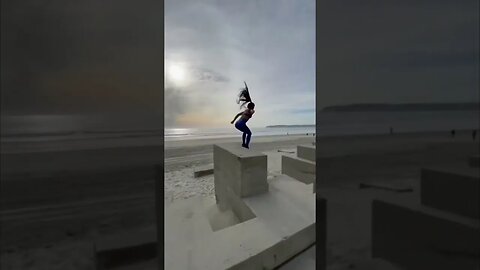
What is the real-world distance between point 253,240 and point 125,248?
969mm

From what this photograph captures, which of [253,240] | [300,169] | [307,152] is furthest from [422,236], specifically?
[307,152]

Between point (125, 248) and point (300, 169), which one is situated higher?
point (125, 248)

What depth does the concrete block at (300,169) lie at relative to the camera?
3.37m

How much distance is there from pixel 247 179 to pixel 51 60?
2.06m

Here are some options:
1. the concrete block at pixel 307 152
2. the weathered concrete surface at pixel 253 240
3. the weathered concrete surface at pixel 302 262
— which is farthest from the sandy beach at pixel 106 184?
the concrete block at pixel 307 152

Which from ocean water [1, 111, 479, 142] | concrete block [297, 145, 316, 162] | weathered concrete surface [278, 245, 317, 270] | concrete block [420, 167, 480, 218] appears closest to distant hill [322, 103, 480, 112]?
ocean water [1, 111, 479, 142]

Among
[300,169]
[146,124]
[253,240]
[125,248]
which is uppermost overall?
[146,124]

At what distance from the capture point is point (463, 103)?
458mm

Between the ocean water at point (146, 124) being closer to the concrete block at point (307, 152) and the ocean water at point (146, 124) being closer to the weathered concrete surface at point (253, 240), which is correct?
the weathered concrete surface at point (253, 240)

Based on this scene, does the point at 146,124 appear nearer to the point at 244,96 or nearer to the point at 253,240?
the point at 253,240

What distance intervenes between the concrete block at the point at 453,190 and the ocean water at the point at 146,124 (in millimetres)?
96

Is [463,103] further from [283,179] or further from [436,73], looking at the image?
[283,179]

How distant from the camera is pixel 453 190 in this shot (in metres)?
0.47

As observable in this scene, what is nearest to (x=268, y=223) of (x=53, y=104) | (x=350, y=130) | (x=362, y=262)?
(x=362, y=262)
